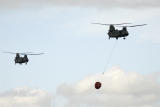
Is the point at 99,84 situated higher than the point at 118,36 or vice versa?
the point at 118,36

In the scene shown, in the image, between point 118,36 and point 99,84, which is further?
point 118,36

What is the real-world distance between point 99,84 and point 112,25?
80.0 ft

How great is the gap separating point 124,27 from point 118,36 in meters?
3.29

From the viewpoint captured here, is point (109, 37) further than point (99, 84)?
Yes

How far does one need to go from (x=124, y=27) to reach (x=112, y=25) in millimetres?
5244

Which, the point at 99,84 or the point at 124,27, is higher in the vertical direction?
the point at 124,27

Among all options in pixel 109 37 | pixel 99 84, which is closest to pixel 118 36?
pixel 109 37

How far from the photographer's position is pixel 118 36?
609 ft

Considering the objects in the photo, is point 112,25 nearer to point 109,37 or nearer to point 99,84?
point 109,37

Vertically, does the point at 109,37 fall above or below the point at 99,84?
above

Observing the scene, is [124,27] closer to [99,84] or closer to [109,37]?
[109,37]

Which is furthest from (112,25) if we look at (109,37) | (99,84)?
(99,84)

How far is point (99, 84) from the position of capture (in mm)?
173000

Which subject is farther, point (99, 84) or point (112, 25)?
point (112, 25)
